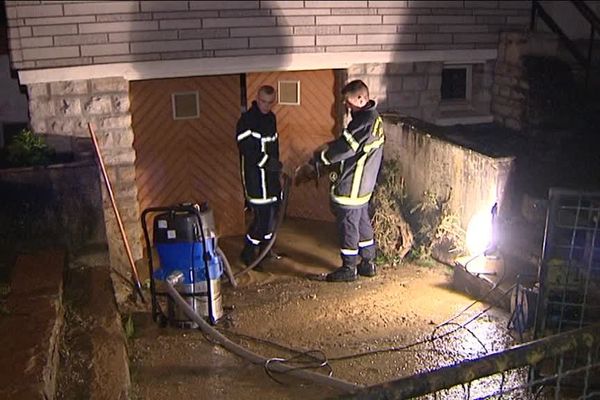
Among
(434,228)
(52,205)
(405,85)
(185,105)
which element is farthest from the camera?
(405,85)

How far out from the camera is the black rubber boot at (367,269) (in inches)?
317

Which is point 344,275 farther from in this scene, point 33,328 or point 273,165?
point 33,328

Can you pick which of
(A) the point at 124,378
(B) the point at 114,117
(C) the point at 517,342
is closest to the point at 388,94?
(B) the point at 114,117

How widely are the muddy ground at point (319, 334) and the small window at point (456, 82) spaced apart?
3.22 m

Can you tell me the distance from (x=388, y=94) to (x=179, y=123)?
2873mm

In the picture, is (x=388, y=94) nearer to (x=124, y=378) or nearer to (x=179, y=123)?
(x=179, y=123)

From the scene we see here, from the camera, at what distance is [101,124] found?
8562mm

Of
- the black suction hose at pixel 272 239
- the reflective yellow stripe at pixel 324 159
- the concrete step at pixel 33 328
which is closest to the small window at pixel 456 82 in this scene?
the black suction hose at pixel 272 239

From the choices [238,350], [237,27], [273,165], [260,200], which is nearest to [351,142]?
[273,165]

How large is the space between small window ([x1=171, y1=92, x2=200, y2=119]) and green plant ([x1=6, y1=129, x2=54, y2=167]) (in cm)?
183

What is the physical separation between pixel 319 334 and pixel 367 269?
5.36 ft

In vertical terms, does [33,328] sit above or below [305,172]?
below

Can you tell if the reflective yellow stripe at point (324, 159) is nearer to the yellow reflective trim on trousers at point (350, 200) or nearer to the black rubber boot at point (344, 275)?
the yellow reflective trim on trousers at point (350, 200)

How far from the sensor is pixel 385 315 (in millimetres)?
6992
